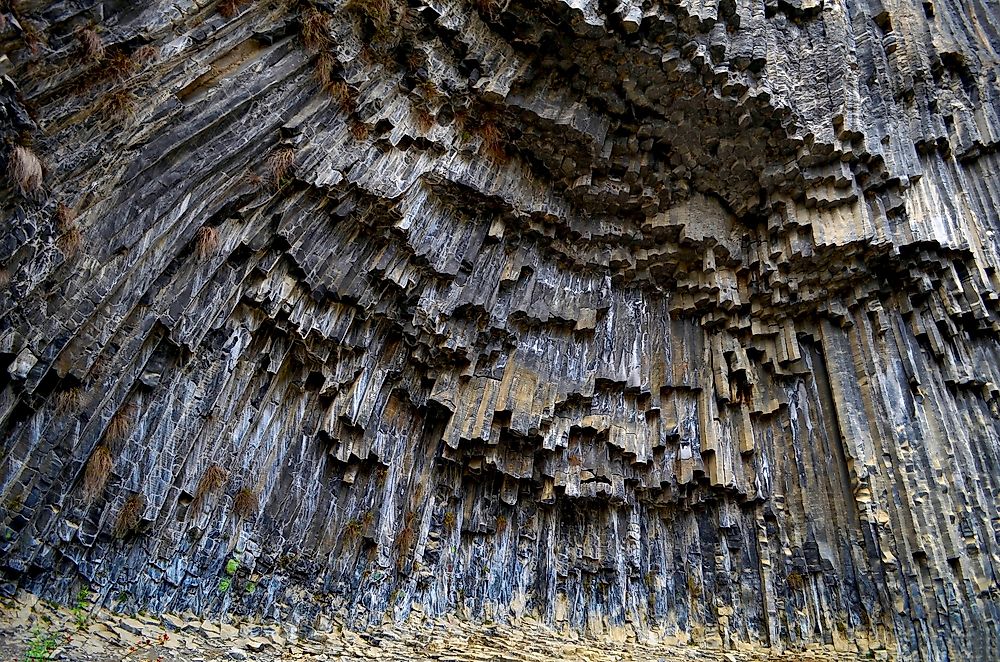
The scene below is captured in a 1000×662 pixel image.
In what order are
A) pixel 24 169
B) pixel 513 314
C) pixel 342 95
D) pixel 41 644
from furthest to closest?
pixel 513 314
pixel 342 95
pixel 24 169
pixel 41 644

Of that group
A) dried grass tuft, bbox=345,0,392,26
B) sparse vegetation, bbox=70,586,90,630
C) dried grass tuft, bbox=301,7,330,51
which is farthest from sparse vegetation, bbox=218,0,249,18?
sparse vegetation, bbox=70,586,90,630

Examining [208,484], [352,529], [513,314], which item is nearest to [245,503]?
[208,484]

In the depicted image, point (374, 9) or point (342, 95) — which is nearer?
point (374, 9)

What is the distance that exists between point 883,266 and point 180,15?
10.5 metres

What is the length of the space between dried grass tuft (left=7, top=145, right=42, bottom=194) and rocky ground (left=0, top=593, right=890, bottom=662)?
3.91 meters

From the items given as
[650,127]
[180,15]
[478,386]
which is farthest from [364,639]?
[650,127]

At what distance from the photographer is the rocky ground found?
245 inches

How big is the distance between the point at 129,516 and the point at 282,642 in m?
2.34

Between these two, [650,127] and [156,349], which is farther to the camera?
[650,127]

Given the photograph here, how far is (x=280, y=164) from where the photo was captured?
8.11 m

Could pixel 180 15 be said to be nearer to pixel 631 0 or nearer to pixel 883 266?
pixel 631 0

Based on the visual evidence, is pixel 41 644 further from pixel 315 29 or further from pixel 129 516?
pixel 315 29

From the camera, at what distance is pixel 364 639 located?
8781 millimetres

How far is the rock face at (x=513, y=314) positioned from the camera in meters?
6.90
